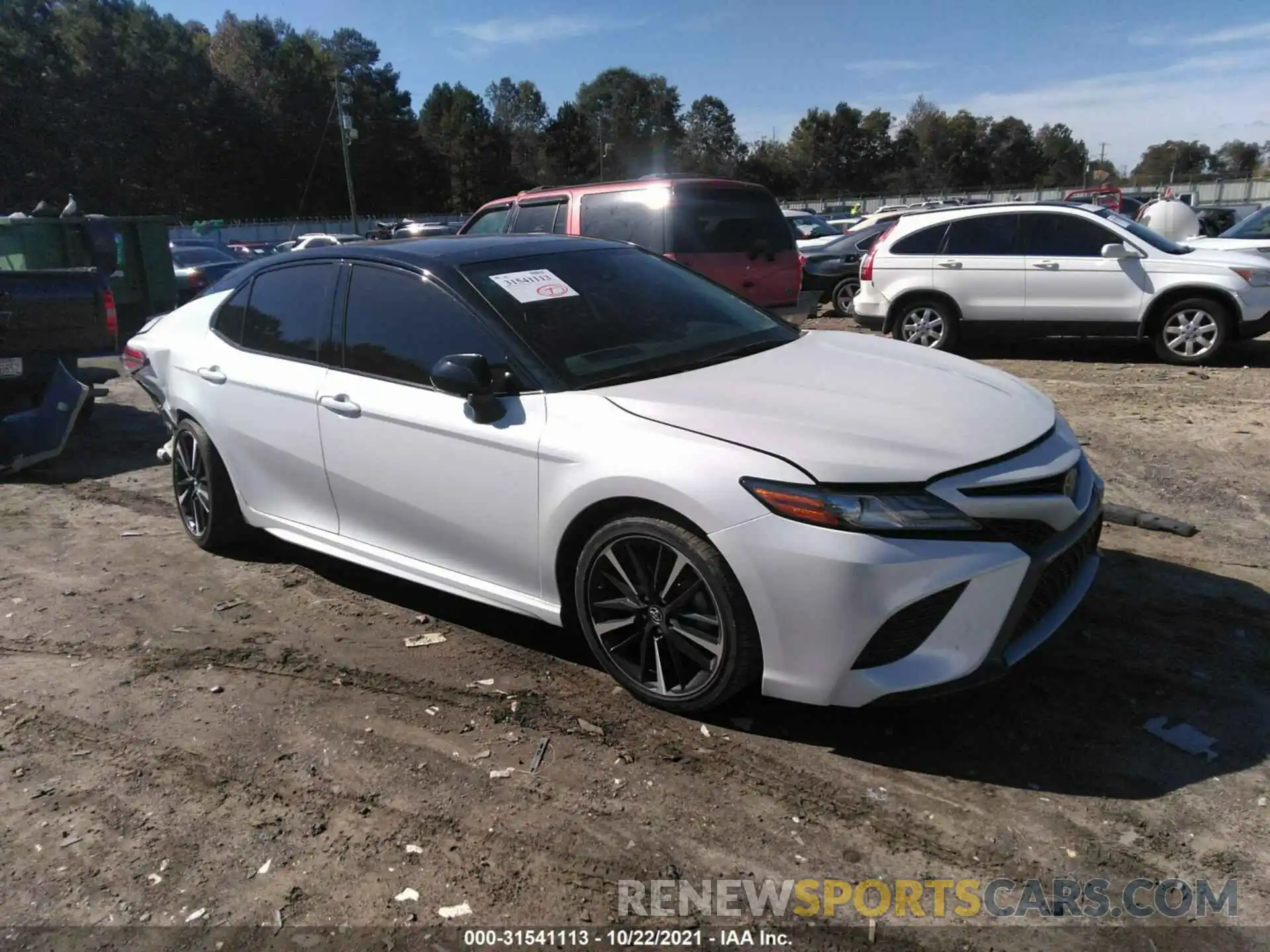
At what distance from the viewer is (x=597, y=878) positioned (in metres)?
2.58

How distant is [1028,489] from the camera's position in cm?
302

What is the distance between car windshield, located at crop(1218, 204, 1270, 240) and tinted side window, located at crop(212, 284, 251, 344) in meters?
11.4

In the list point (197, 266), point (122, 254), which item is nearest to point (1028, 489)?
point (122, 254)

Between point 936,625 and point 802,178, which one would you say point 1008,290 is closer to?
point 936,625

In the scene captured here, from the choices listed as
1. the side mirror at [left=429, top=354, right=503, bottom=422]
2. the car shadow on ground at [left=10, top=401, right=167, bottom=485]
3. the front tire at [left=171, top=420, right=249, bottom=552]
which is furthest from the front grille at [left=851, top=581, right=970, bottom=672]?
the car shadow on ground at [left=10, top=401, right=167, bottom=485]

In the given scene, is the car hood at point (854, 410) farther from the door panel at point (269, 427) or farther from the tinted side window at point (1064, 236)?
the tinted side window at point (1064, 236)

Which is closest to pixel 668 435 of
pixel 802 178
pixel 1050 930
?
pixel 1050 930

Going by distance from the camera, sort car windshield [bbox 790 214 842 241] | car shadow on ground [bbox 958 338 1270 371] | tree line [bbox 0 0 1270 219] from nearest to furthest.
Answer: car shadow on ground [bbox 958 338 1270 371] < car windshield [bbox 790 214 842 241] < tree line [bbox 0 0 1270 219]

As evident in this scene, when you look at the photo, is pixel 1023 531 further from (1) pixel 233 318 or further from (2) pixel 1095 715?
(1) pixel 233 318

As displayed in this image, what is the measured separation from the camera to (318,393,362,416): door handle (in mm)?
3980

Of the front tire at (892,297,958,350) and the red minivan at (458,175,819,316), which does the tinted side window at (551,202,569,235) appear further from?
the front tire at (892,297,958,350)

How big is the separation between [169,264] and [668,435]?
39.6 ft

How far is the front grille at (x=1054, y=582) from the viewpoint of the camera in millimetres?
2990

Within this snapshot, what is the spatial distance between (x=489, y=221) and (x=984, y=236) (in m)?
5.37
